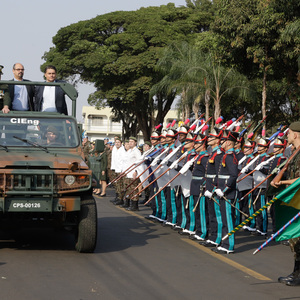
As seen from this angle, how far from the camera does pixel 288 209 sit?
8328mm

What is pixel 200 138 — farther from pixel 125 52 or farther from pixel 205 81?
pixel 125 52

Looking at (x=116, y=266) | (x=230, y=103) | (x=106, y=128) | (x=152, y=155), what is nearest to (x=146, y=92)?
(x=230, y=103)

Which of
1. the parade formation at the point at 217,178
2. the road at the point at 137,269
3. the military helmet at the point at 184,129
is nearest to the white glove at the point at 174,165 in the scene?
the parade formation at the point at 217,178

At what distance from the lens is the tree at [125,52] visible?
4722 centimetres

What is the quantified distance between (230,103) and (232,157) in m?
34.1

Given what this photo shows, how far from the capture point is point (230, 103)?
4450 centimetres

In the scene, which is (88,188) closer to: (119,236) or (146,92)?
(119,236)

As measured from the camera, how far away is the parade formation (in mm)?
10695

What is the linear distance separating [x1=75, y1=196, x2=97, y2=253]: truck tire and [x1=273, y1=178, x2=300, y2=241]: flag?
2799 mm

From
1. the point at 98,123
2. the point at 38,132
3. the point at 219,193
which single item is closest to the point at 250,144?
the point at 219,193

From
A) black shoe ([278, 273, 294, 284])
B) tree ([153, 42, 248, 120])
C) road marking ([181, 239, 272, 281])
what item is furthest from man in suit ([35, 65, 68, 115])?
tree ([153, 42, 248, 120])

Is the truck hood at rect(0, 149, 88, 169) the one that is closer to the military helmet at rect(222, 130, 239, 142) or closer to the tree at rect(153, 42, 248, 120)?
the military helmet at rect(222, 130, 239, 142)

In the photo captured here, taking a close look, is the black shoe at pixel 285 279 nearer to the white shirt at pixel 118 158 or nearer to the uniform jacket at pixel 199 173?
the uniform jacket at pixel 199 173

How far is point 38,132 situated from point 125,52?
125ft
